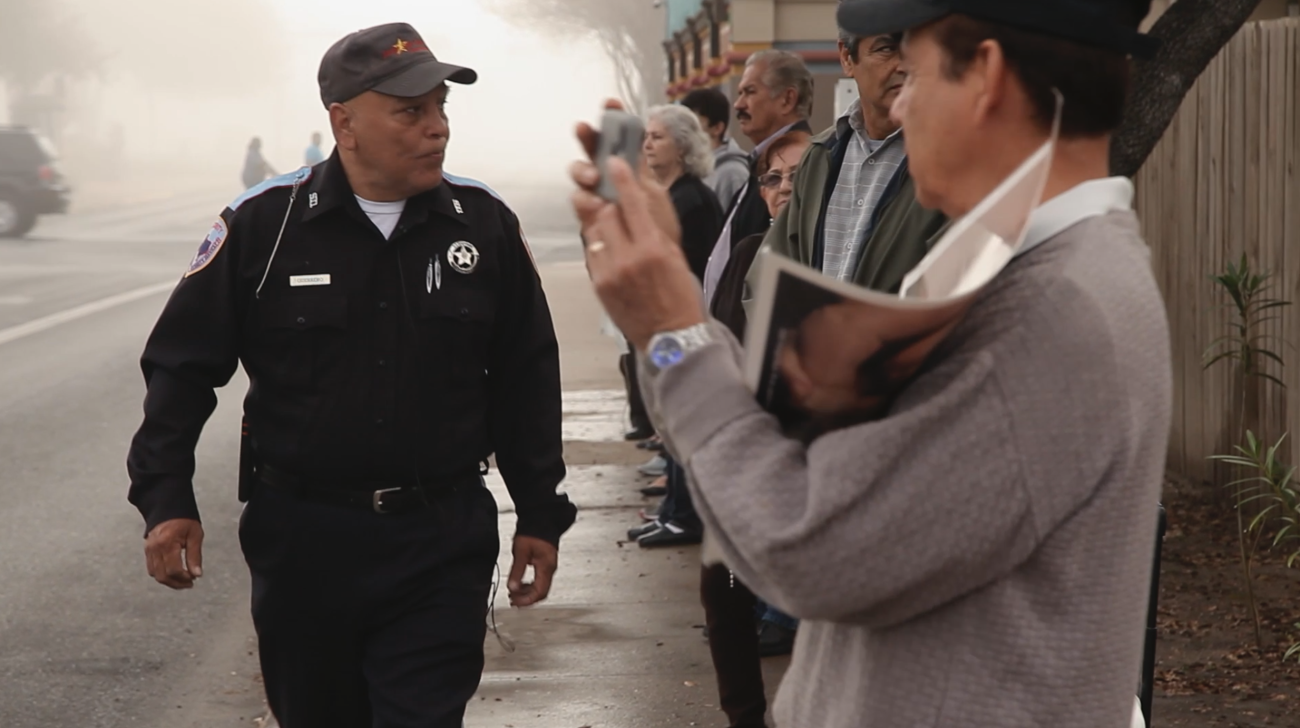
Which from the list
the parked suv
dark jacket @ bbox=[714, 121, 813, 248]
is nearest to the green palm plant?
dark jacket @ bbox=[714, 121, 813, 248]

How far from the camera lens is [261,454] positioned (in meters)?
3.77

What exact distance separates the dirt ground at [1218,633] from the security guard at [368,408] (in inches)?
98.3

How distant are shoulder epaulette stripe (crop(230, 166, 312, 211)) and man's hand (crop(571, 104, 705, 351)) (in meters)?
2.38

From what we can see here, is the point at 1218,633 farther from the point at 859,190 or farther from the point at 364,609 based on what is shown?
the point at 364,609

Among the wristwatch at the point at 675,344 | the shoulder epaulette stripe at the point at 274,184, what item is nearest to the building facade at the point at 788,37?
the shoulder epaulette stripe at the point at 274,184

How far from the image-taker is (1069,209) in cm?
161

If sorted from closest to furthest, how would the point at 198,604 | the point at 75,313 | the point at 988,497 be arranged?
1. the point at 988,497
2. the point at 198,604
3. the point at 75,313

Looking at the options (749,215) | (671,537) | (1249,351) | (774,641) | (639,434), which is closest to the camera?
(749,215)

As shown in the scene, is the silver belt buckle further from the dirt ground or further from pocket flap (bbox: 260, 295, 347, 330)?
the dirt ground

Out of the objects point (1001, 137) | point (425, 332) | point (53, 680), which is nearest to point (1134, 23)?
point (1001, 137)

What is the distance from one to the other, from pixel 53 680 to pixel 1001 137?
17.3ft

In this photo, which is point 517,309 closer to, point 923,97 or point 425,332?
point 425,332

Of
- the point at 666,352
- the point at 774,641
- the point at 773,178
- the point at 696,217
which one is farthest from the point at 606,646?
the point at 666,352

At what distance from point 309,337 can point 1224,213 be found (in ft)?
18.2
